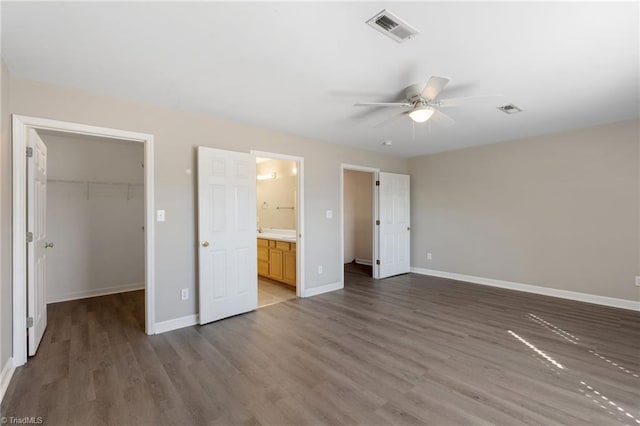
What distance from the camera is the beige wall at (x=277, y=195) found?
19.4 ft

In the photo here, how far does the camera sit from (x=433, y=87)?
240 centimetres

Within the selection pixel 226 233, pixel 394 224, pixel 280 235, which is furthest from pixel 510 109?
pixel 280 235

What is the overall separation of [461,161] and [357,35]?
13.9 feet

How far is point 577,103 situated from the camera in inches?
126

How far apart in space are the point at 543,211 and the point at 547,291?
122 centimetres

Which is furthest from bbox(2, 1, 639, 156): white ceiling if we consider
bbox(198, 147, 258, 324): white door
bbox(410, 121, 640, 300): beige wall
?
bbox(410, 121, 640, 300): beige wall

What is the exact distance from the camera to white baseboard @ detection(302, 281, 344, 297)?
4.50m

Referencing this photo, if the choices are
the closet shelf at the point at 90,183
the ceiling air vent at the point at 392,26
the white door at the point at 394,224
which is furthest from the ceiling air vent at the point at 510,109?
the closet shelf at the point at 90,183

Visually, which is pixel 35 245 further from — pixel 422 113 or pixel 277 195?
pixel 277 195

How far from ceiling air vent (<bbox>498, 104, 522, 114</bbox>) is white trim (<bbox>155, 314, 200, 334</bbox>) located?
167 inches

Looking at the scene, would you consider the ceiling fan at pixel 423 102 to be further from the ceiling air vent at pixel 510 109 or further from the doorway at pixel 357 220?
the doorway at pixel 357 220

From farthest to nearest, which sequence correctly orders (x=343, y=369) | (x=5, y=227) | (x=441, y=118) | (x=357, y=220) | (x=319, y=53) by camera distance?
(x=357, y=220) < (x=441, y=118) < (x=343, y=369) < (x=5, y=227) < (x=319, y=53)

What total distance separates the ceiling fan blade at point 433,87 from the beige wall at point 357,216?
4.66m

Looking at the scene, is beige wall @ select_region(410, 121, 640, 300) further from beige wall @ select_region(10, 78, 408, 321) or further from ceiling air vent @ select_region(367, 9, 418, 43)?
ceiling air vent @ select_region(367, 9, 418, 43)
